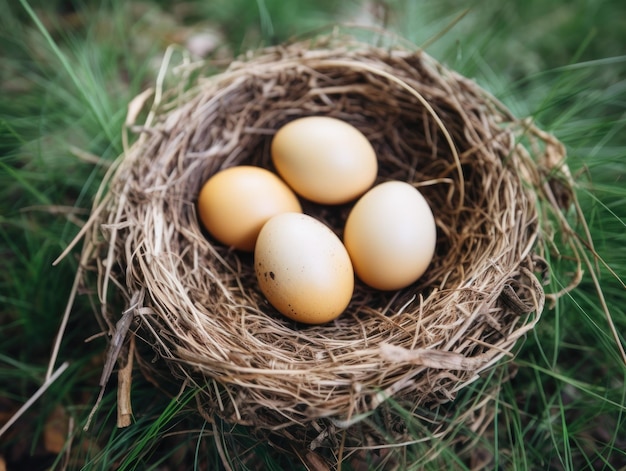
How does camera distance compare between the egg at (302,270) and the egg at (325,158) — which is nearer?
the egg at (302,270)

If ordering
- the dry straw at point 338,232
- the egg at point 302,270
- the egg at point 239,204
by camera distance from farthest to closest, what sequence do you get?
the egg at point 239,204 < the egg at point 302,270 < the dry straw at point 338,232

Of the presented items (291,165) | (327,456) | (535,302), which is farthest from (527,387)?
(291,165)

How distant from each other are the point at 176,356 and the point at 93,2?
1726 mm

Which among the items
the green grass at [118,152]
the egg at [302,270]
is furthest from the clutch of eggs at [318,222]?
the green grass at [118,152]

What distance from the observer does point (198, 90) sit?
145 centimetres

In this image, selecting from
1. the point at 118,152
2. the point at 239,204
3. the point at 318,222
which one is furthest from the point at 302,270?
the point at 118,152

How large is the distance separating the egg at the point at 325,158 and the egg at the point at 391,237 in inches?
4.1

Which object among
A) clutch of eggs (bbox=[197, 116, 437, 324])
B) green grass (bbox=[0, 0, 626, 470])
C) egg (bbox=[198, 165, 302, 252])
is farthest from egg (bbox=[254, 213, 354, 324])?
green grass (bbox=[0, 0, 626, 470])

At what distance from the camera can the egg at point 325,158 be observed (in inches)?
54.6

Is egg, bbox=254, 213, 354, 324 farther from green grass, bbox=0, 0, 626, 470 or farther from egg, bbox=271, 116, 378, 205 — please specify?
green grass, bbox=0, 0, 626, 470

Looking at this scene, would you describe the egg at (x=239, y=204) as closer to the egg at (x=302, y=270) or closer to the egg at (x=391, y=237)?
the egg at (x=302, y=270)

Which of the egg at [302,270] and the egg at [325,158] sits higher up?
the egg at [325,158]

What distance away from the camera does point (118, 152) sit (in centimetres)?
159

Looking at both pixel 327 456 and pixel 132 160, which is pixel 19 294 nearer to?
pixel 132 160
